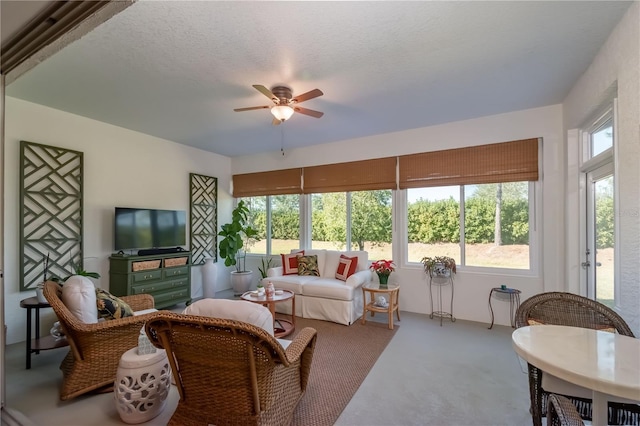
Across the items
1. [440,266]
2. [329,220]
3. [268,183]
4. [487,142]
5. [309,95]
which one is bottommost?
[440,266]

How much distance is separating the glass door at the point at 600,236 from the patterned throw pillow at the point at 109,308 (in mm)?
4118

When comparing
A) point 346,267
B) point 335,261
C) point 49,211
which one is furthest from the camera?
point 335,261

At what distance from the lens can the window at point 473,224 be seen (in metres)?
3.81

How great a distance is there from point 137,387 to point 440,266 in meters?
3.61

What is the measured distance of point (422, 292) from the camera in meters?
4.29

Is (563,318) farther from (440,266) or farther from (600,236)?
(440,266)

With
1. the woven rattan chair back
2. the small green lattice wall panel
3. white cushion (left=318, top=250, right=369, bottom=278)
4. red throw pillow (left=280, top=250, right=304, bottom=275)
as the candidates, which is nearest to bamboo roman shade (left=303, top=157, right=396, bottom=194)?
white cushion (left=318, top=250, right=369, bottom=278)

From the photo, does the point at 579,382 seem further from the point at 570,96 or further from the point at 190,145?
the point at 190,145

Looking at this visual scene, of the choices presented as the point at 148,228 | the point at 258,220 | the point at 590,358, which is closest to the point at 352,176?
the point at 258,220

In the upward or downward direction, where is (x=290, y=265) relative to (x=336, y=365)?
upward

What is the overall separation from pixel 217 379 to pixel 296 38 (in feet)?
7.72

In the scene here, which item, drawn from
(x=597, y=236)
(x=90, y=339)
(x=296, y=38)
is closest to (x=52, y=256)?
(x=90, y=339)

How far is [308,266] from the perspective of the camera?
4672 millimetres

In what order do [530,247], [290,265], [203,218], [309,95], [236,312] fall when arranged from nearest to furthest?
[236,312] → [309,95] → [530,247] → [290,265] → [203,218]
